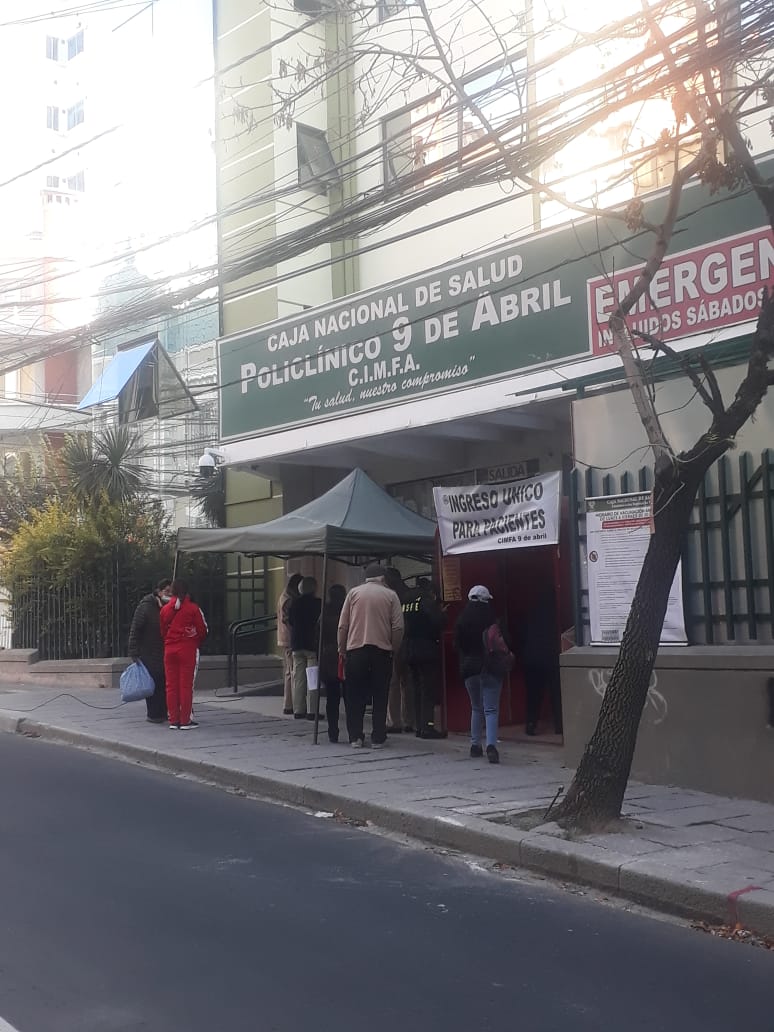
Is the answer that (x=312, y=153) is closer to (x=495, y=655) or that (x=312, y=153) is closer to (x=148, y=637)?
(x=148, y=637)

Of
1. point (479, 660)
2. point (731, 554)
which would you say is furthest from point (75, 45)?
point (731, 554)

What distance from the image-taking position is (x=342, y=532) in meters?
11.8

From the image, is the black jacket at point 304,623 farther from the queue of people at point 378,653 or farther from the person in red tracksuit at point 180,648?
the person in red tracksuit at point 180,648

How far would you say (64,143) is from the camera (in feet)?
191

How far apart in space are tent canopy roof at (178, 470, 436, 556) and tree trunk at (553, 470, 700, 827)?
4734 millimetres

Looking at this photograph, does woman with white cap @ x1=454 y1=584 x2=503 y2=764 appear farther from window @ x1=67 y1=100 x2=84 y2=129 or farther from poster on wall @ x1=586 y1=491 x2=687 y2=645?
window @ x1=67 y1=100 x2=84 y2=129

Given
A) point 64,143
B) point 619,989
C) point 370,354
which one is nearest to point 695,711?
point 619,989

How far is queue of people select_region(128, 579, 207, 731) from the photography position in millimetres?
12391

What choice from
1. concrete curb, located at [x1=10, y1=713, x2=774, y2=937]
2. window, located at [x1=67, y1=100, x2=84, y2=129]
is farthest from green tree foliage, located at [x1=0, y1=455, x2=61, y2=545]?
window, located at [x1=67, y1=100, x2=84, y2=129]

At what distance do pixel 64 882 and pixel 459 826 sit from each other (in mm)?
2651

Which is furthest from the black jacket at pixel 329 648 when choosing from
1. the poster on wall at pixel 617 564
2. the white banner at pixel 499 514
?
the poster on wall at pixel 617 564

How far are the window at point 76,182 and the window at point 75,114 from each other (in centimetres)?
371

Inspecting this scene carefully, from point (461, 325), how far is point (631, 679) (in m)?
6.66

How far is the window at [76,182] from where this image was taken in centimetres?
5660
